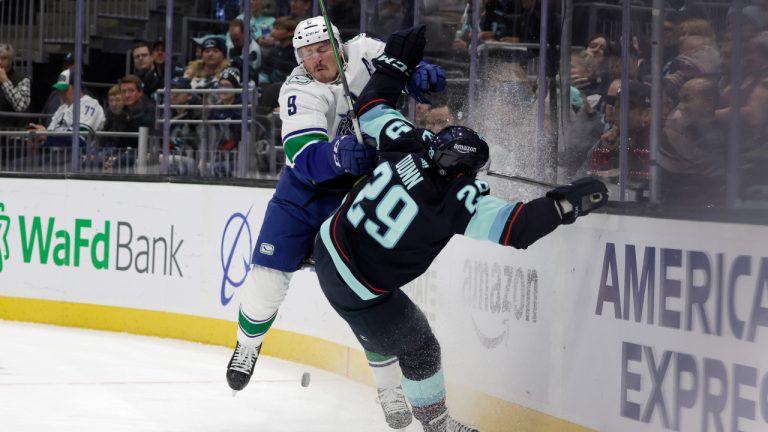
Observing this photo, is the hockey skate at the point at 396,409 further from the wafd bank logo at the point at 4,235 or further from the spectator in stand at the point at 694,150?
the wafd bank logo at the point at 4,235

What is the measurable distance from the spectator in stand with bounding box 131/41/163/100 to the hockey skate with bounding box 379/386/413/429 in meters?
3.82

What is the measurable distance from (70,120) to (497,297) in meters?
4.33

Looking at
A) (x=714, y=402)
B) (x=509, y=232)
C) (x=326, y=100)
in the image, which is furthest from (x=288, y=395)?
(x=714, y=402)

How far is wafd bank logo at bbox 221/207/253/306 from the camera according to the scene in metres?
6.59

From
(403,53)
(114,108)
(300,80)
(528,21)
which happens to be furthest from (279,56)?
(403,53)

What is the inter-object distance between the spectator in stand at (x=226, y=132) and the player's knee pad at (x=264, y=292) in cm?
228

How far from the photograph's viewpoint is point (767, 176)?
11.3 feet

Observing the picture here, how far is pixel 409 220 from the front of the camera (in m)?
3.70

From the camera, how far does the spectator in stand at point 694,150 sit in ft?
12.0

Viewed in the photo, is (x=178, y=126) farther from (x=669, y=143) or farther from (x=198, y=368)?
(x=669, y=143)

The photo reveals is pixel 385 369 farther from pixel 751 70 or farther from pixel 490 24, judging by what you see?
pixel 490 24

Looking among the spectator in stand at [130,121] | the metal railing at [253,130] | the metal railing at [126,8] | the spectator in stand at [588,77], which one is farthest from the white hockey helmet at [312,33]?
the metal railing at [126,8]

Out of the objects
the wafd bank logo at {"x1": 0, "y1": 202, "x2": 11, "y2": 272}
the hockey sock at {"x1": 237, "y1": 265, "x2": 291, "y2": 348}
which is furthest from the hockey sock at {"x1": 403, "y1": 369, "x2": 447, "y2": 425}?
the wafd bank logo at {"x1": 0, "y1": 202, "x2": 11, "y2": 272}

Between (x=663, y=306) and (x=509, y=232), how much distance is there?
0.49 meters
